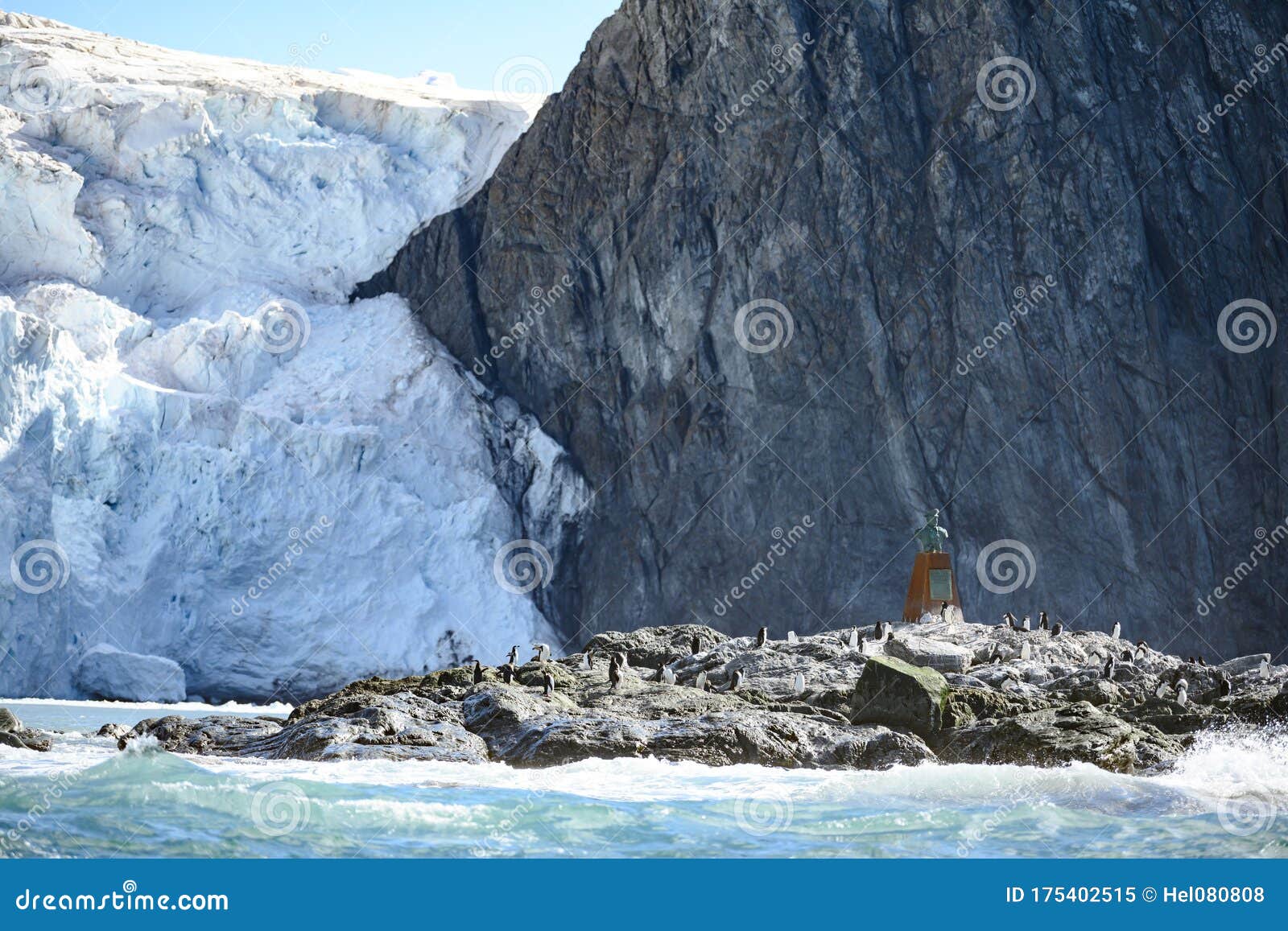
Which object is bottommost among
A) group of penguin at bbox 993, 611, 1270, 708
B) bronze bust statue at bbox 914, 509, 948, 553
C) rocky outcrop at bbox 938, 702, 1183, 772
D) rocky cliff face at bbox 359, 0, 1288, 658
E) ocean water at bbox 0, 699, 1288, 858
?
ocean water at bbox 0, 699, 1288, 858

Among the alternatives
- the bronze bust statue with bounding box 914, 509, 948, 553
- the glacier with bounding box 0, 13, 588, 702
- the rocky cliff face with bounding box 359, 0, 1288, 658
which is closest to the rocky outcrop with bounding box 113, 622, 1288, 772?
the bronze bust statue with bounding box 914, 509, 948, 553

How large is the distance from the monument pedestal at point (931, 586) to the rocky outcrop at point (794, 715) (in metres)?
5.47

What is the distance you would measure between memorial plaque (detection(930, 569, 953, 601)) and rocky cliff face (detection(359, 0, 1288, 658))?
14.1 ft

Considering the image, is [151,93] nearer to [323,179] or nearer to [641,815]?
[323,179]

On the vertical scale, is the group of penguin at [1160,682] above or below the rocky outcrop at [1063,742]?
above

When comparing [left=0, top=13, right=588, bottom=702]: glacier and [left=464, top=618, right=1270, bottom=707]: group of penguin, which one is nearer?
[left=464, top=618, right=1270, bottom=707]: group of penguin

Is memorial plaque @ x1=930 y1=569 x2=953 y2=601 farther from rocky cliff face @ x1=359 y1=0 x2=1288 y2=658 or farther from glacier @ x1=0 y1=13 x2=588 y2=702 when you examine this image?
glacier @ x1=0 y1=13 x2=588 y2=702

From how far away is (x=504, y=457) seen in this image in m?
34.8

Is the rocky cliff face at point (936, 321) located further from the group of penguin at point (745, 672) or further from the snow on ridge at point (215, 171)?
the group of penguin at point (745, 672)

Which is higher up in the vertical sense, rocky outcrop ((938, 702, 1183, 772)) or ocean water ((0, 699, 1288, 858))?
rocky outcrop ((938, 702, 1183, 772))

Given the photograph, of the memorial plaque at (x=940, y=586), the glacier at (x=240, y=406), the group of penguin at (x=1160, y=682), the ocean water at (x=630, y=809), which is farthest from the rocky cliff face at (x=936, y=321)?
the ocean water at (x=630, y=809)

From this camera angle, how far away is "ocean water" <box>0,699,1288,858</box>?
1128cm

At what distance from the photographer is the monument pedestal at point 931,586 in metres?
27.4

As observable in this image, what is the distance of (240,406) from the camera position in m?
32.2
